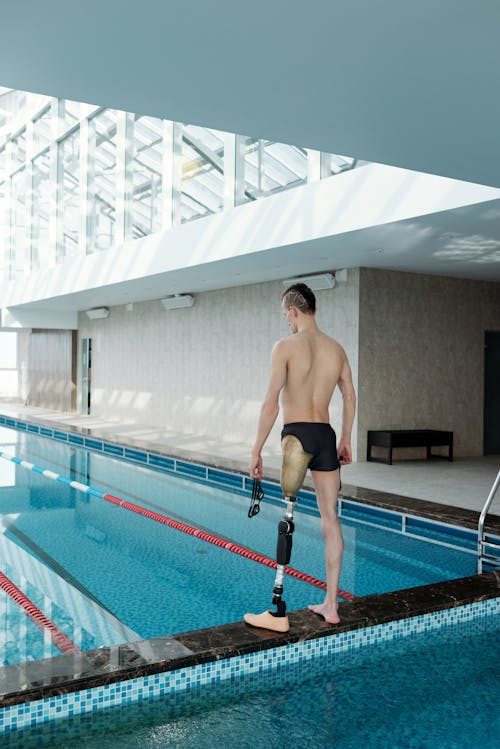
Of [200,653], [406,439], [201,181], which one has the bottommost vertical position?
[200,653]

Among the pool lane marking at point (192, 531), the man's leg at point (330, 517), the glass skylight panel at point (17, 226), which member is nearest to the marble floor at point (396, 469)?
the pool lane marking at point (192, 531)

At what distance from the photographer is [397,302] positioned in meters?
10.3

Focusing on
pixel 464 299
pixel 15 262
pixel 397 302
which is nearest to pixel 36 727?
pixel 397 302

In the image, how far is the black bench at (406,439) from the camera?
383 inches

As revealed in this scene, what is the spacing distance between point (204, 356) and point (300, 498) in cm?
598

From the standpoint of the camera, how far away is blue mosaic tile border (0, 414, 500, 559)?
5.73 meters

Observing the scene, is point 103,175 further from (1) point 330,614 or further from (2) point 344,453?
(1) point 330,614

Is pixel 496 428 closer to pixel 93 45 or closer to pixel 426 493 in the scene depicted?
pixel 426 493

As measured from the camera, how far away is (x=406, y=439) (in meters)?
9.84

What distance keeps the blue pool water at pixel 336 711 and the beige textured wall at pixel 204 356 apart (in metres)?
6.80

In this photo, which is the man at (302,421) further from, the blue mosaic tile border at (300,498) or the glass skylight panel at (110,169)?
the glass skylight panel at (110,169)

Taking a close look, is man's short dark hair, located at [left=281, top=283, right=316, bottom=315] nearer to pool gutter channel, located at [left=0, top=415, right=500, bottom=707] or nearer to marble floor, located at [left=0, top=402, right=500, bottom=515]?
pool gutter channel, located at [left=0, top=415, right=500, bottom=707]

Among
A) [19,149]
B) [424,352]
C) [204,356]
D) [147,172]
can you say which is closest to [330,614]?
[424,352]

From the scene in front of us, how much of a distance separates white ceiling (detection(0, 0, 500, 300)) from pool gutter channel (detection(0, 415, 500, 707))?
269 cm
